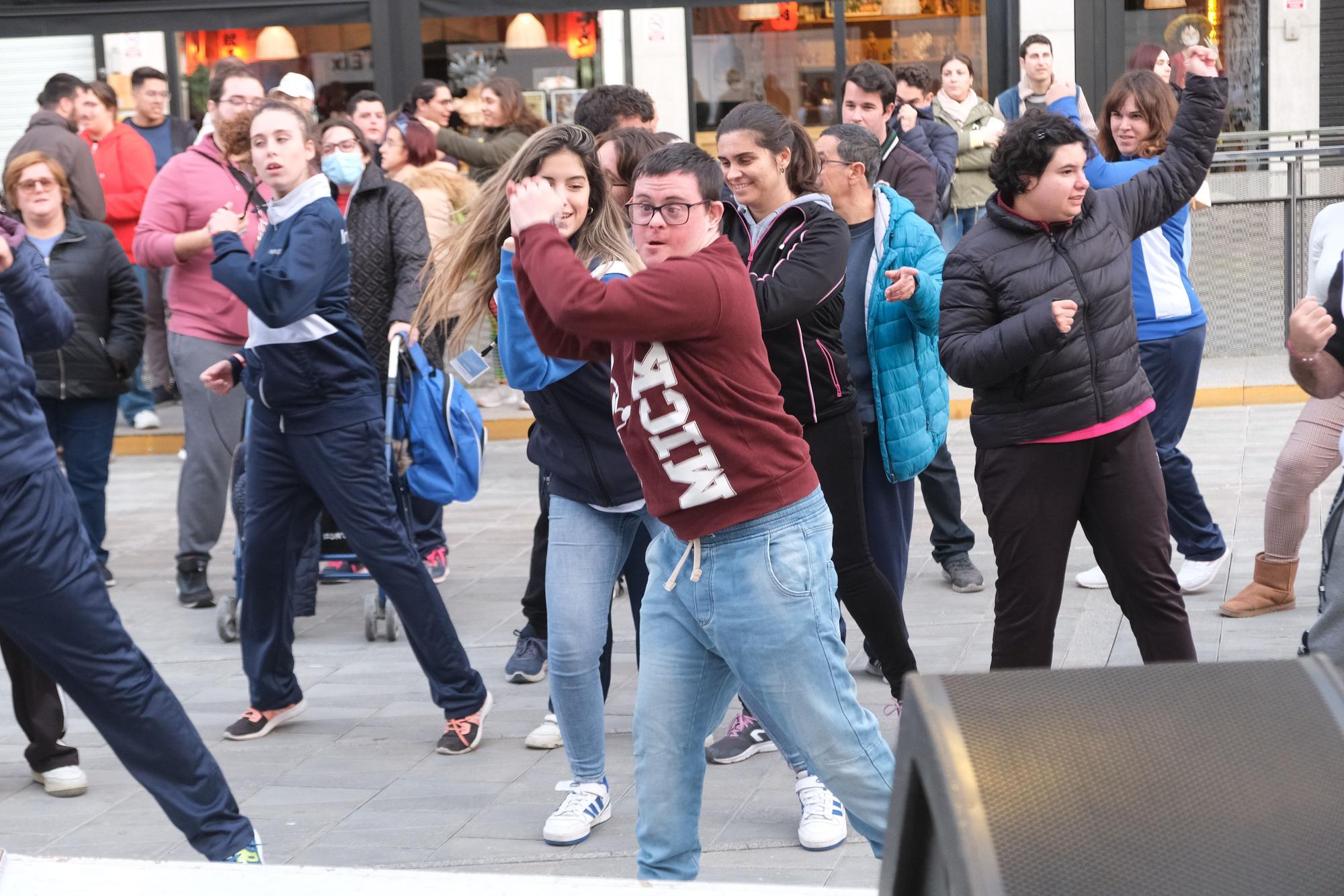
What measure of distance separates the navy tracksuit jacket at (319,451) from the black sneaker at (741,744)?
819mm

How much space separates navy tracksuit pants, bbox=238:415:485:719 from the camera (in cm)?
521

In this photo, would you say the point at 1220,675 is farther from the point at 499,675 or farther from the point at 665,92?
the point at 665,92

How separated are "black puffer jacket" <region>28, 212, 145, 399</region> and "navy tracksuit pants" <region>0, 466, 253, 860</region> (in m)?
3.41

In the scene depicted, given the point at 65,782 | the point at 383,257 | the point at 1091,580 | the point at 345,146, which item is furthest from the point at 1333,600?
the point at 345,146

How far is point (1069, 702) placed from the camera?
7.14 feet

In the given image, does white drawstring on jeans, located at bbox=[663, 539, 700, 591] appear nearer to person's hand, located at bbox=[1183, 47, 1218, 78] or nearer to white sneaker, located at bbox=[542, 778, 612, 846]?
white sneaker, located at bbox=[542, 778, 612, 846]

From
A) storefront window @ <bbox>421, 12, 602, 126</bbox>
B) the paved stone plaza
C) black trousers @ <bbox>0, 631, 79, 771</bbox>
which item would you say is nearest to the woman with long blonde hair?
the paved stone plaza

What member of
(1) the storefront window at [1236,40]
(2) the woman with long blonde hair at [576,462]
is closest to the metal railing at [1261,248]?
(1) the storefront window at [1236,40]

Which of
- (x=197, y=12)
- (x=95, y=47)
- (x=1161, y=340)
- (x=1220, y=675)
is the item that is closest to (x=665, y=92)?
(x=197, y=12)

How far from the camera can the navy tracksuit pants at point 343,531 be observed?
17.1 ft

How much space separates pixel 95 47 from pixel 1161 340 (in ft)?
40.4

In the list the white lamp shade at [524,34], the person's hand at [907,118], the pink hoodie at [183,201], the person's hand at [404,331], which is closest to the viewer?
the person's hand at [404,331]

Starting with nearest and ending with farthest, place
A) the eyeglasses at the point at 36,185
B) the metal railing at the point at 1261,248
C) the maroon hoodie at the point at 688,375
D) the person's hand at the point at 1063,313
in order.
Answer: the maroon hoodie at the point at 688,375 → the person's hand at the point at 1063,313 → the eyeglasses at the point at 36,185 → the metal railing at the point at 1261,248

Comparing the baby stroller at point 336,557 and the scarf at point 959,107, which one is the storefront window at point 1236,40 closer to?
the scarf at point 959,107
